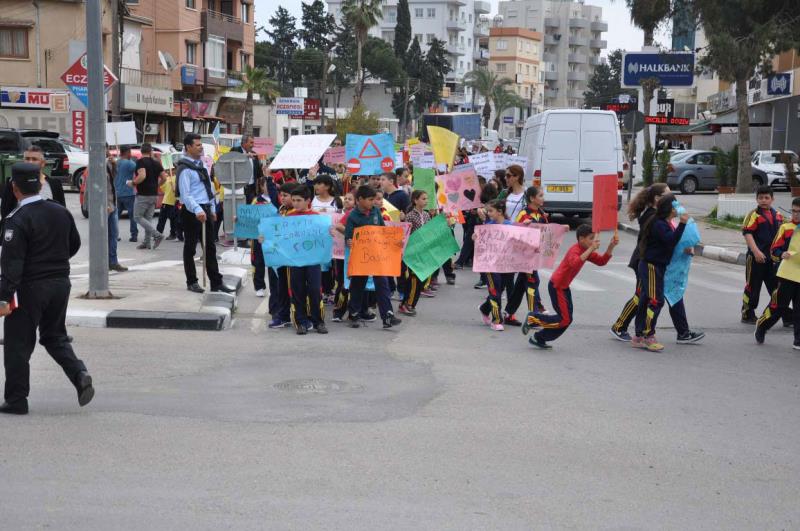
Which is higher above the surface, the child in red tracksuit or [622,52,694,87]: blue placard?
[622,52,694,87]: blue placard

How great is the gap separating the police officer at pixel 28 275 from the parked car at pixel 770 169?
111 feet

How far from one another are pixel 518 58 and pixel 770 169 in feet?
329

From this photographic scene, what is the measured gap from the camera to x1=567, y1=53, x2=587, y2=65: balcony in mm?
150750

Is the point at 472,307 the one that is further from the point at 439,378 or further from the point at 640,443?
the point at 640,443

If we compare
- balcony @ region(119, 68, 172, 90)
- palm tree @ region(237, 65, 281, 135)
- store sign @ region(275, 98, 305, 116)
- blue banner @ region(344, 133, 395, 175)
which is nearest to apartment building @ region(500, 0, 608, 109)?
palm tree @ region(237, 65, 281, 135)

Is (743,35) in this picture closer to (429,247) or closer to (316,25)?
(429,247)

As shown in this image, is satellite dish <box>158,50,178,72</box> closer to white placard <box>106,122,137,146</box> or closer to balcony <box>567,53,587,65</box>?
white placard <box>106,122,137,146</box>

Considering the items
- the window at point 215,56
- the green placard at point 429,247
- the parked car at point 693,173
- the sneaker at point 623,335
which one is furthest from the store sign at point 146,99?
the sneaker at point 623,335

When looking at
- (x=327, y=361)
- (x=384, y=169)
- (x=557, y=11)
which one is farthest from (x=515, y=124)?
(x=327, y=361)

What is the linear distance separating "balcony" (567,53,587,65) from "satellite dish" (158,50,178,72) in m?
Result: 104

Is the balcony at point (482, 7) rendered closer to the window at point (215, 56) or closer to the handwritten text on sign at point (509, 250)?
the window at point (215, 56)

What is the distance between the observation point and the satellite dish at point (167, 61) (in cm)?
5412

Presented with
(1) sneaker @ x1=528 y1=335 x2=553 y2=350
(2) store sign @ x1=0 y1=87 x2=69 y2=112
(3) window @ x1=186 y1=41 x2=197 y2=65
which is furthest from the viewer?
(3) window @ x1=186 y1=41 x2=197 y2=65

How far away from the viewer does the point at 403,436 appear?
6422 mm
